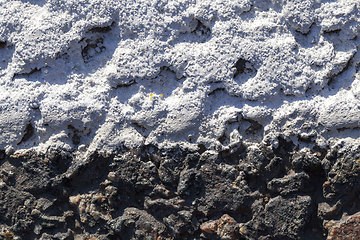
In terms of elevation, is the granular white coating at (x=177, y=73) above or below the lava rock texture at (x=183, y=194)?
above

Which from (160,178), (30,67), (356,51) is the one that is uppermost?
(356,51)

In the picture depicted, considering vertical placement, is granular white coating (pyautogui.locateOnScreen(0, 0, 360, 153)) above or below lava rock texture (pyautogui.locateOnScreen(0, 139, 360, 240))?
above

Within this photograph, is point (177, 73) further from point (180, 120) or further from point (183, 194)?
point (183, 194)

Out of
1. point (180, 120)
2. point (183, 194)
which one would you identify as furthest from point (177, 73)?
point (183, 194)

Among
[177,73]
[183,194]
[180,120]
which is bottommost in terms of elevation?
[183,194]

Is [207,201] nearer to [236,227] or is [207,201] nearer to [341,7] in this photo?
[236,227]

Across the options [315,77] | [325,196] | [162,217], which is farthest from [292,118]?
[162,217]
